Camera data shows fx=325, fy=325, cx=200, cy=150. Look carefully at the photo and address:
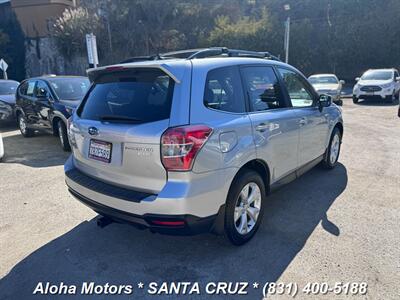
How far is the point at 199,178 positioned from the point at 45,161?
4922mm

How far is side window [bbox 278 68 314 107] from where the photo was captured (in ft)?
13.1

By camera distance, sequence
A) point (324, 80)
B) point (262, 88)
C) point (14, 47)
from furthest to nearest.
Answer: point (14, 47) → point (324, 80) → point (262, 88)

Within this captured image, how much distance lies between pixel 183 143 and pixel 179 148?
0.05 m

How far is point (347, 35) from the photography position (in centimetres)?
2367

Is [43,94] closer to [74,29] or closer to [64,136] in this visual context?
[64,136]

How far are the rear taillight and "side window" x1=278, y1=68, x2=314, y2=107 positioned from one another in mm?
1914

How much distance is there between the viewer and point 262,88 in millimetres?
3541

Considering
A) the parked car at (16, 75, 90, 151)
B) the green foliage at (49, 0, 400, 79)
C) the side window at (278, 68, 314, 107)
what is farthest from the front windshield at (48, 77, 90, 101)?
the green foliage at (49, 0, 400, 79)

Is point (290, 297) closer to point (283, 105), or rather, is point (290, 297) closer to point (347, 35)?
point (283, 105)

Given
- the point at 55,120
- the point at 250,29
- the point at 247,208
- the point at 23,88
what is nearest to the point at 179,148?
the point at 247,208

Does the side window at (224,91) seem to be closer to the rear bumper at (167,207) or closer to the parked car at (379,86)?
the rear bumper at (167,207)

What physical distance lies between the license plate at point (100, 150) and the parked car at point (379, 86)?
1467 cm

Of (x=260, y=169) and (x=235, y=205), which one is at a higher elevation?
(x=260, y=169)

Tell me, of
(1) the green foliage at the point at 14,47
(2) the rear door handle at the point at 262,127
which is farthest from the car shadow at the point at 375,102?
(1) the green foliage at the point at 14,47
